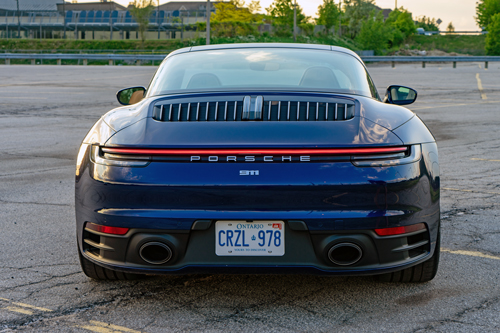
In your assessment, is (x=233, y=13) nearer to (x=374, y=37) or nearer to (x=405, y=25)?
(x=374, y=37)

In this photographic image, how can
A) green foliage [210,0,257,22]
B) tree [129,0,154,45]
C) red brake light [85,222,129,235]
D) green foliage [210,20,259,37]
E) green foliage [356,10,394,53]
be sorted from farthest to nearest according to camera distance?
green foliage [356,10,394,53] → tree [129,0,154,45] → green foliage [210,0,257,22] → green foliage [210,20,259,37] → red brake light [85,222,129,235]

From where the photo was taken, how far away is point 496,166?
7.38m

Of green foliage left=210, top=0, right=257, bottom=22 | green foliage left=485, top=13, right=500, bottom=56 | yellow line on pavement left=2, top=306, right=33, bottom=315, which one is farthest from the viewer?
green foliage left=485, top=13, right=500, bottom=56

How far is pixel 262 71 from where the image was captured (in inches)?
153

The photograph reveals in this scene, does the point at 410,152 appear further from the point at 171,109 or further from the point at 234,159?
the point at 171,109

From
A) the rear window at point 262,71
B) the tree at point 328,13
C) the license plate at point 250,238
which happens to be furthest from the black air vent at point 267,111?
the tree at point 328,13

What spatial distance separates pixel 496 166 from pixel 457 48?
11001 centimetres

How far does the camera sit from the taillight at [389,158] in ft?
9.10

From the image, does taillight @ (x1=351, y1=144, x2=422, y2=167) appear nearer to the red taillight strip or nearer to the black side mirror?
the red taillight strip

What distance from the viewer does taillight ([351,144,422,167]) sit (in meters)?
2.77

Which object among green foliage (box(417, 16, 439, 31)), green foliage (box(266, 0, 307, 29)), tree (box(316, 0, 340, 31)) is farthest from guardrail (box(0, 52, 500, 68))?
green foliage (box(417, 16, 439, 31))

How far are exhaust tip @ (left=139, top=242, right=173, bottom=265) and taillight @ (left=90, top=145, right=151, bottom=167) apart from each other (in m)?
0.41

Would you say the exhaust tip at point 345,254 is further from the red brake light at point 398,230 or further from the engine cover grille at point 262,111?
the engine cover grille at point 262,111

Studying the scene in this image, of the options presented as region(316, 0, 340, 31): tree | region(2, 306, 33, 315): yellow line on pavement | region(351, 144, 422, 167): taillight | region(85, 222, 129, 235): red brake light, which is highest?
region(316, 0, 340, 31): tree
